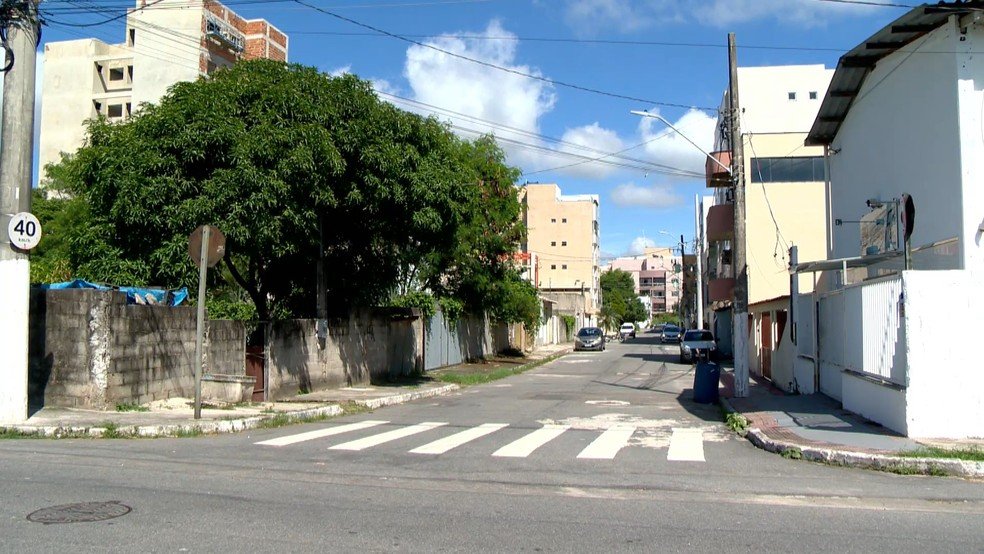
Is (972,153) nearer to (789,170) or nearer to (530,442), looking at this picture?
(530,442)

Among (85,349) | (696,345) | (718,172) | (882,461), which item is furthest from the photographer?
(696,345)

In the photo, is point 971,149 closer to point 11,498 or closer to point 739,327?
point 739,327

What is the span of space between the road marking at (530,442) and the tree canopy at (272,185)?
6122mm

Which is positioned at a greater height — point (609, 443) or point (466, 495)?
point (466, 495)

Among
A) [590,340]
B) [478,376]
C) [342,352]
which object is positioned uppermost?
[342,352]

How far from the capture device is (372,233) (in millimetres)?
19453

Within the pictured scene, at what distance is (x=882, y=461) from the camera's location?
9969 mm

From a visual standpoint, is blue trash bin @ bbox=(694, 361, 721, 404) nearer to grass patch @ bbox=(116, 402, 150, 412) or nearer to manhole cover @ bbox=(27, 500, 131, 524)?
grass patch @ bbox=(116, 402, 150, 412)

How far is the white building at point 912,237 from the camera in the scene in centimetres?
1133

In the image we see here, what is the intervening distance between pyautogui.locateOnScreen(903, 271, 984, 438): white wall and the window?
90.0ft

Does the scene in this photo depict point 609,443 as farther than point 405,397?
No

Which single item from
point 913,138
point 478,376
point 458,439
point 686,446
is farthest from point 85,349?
point 478,376

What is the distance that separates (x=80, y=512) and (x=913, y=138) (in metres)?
14.6

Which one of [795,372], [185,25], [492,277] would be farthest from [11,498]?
[185,25]
